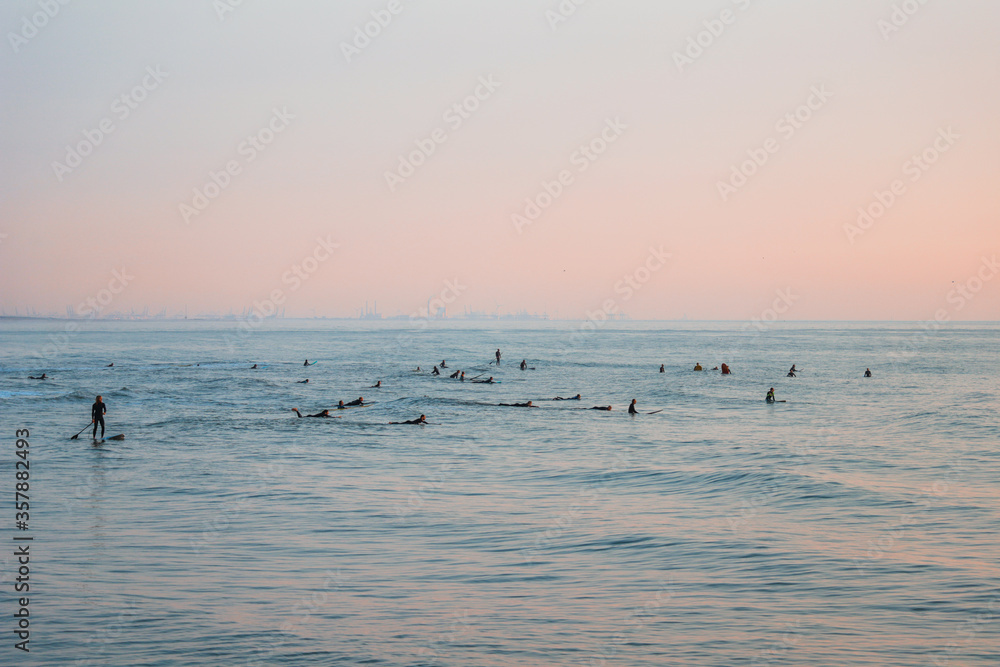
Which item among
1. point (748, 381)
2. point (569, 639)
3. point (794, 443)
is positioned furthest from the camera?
point (748, 381)

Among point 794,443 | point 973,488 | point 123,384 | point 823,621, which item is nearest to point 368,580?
point 823,621

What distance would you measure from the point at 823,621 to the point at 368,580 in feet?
23.8

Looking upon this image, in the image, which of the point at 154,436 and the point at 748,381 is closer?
the point at 154,436

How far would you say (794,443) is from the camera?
29.4 m

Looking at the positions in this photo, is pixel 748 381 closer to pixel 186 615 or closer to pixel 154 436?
pixel 154 436

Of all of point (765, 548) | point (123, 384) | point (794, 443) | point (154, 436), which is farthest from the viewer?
point (123, 384)

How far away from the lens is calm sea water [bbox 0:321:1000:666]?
10.6m

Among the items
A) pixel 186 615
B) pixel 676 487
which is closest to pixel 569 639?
pixel 186 615

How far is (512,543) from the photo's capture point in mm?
15375

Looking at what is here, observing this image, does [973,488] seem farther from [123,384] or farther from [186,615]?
[123,384]

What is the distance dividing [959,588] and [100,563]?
14.7 meters

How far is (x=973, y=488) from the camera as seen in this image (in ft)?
67.4

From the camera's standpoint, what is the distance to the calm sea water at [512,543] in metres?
10.6

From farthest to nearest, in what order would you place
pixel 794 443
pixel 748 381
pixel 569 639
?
pixel 748 381
pixel 794 443
pixel 569 639
